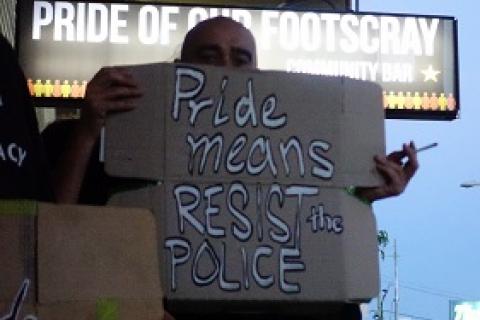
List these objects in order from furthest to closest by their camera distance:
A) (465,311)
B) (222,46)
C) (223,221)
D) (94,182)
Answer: (465,311), (222,46), (94,182), (223,221)

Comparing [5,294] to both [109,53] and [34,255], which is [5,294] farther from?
[109,53]

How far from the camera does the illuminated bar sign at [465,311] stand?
3794 cm

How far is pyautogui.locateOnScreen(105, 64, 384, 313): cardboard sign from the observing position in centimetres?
224

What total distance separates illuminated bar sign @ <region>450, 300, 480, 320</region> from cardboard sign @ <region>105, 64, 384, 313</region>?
120 feet

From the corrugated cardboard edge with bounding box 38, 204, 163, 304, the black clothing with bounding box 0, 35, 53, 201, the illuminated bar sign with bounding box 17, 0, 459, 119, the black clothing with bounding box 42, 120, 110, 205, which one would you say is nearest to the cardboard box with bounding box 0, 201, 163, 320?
the corrugated cardboard edge with bounding box 38, 204, 163, 304

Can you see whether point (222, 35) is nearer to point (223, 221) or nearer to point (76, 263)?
point (223, 221)

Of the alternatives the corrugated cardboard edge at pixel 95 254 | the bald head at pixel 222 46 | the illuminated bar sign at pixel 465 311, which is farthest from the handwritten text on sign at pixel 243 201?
the illuminated bar sign at pixel 465 311

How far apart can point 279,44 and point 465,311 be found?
34.1 m

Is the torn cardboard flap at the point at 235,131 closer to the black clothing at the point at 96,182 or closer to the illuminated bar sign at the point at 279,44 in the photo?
the black clothing at the point at 96,182

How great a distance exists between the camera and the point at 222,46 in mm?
2691

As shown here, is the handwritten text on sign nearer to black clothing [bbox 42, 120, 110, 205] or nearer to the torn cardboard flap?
the torn cardboard flap

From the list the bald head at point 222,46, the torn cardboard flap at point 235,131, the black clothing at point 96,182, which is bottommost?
the black clothing at point 96,182

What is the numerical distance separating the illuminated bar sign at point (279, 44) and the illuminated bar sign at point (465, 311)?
109 ft

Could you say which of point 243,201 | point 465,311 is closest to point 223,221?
point 243,201
